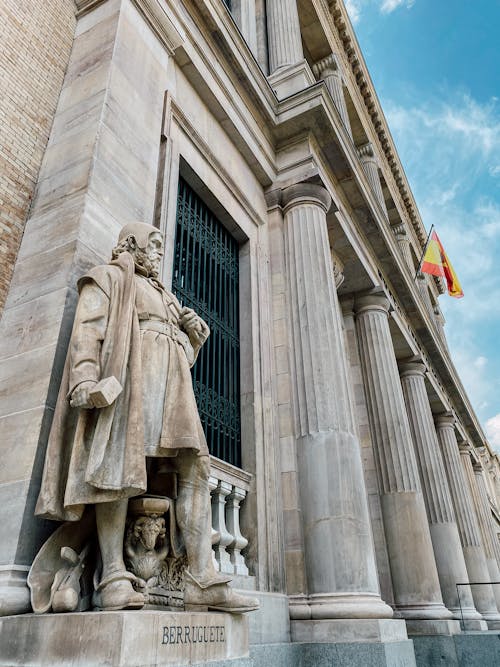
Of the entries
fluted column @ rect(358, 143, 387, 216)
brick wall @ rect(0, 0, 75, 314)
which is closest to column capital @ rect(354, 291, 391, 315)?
fluted column @ rect(358, 143, 387, 216)

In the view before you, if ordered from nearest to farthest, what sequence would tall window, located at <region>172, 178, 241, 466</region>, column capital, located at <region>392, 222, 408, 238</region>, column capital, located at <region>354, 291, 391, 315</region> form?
tall window, located at <region>172, 178, 241, 466</region>, column capital, located at <region>354, 291, 391, 315</region>, column capital, located at <region>392, 222, 408, 238</region>

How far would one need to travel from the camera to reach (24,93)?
6281 millimetres

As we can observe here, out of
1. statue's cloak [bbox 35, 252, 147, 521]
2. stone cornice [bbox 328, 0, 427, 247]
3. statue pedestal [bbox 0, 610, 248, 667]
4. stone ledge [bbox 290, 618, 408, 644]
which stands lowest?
statue pedestal [bbox 0, 610, 248, 667]

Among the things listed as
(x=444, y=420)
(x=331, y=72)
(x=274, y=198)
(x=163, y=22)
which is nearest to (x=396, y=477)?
(x=274, y=198)

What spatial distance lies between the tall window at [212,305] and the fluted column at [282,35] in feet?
20.3

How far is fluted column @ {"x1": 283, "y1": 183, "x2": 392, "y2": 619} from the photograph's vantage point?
22.9ft

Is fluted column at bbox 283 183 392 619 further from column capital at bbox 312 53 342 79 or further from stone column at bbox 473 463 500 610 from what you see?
stone column at bbox 473 463 500 610

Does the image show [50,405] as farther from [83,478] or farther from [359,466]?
[359,466]

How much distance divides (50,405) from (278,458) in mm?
4764

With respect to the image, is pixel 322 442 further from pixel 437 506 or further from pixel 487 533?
pixel 487 533

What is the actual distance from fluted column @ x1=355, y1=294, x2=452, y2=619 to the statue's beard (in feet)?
30.0

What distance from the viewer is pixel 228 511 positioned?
7.16m

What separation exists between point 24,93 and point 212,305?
12.9 feet

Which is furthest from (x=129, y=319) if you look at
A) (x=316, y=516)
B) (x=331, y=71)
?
(x=331, y=71)
